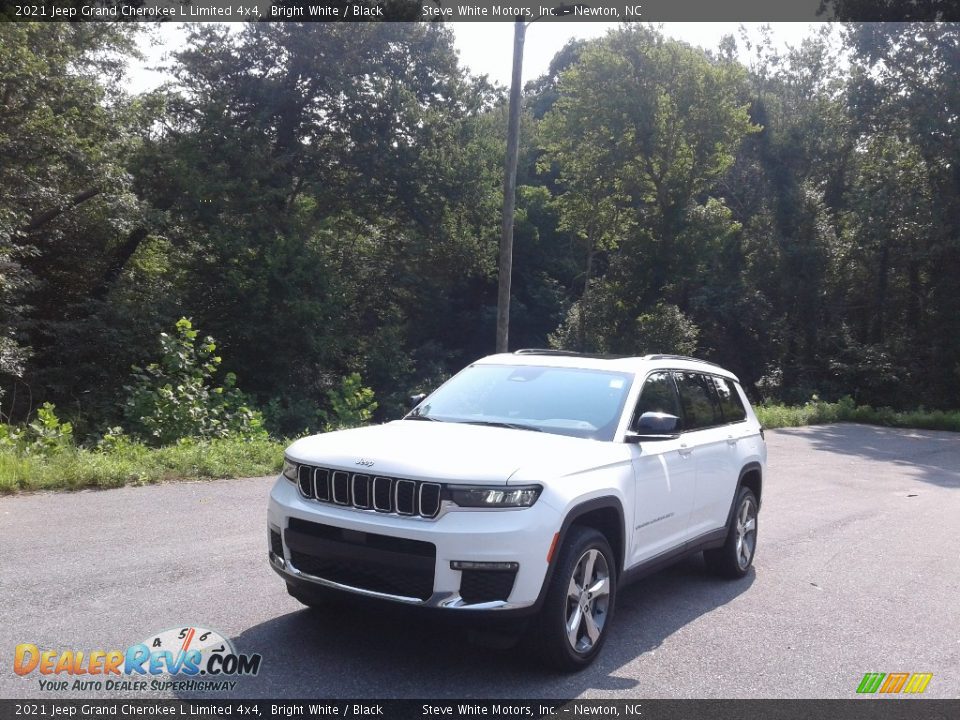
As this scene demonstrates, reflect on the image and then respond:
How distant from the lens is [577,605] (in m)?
5.23

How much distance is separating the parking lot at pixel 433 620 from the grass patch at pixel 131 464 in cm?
34

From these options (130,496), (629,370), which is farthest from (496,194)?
(629,370)

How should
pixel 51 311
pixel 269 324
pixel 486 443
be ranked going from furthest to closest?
pixel 269 324, pixel 51 311, pixel 486 443

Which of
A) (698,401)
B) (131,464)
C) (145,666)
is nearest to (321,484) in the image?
(145,666)

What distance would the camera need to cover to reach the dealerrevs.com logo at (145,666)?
15.5 ft

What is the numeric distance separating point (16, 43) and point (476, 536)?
18.6m

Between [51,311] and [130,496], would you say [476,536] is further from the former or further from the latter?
[51,311]

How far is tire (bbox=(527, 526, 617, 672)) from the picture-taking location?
16.3 ft

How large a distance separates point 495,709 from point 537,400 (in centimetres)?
231

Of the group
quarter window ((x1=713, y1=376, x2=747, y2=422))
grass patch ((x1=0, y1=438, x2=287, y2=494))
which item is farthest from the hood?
grass patch ((x1=0, y1=438, x2=287, y2=494))

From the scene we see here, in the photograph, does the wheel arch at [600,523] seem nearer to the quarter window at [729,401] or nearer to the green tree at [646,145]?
the quarter window at [729,401]

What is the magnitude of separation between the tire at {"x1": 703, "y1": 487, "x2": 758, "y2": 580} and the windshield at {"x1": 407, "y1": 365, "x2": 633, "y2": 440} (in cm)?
196

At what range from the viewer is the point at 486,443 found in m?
5.49

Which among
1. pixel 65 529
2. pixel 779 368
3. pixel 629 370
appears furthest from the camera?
pixel 779 368
